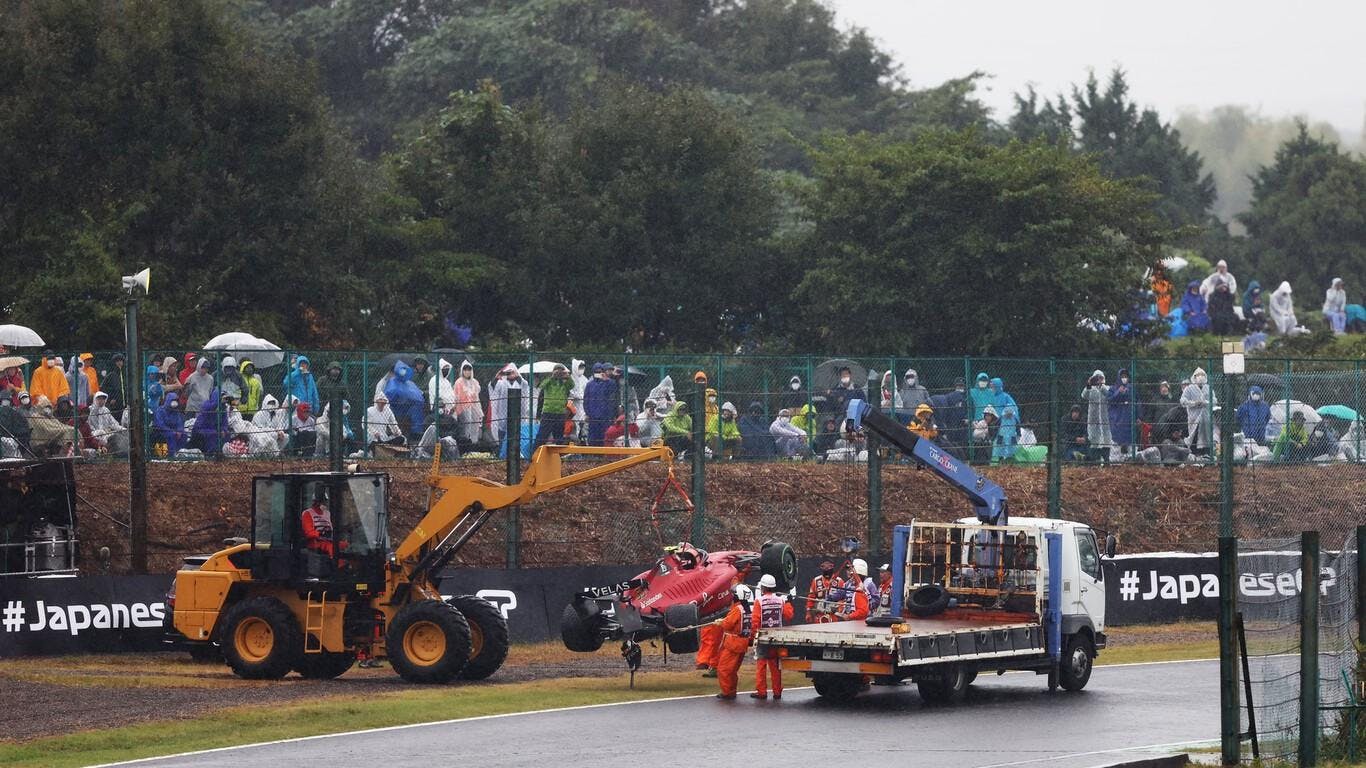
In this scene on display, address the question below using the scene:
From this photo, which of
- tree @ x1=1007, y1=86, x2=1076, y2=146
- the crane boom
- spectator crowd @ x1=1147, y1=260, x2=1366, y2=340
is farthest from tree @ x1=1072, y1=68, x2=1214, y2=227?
the crane boom

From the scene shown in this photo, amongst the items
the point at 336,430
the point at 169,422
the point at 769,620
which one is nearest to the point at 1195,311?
the point at 336,430

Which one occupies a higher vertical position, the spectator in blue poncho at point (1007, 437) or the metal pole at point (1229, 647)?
the spectator in blue poncho at point (1007, 437)

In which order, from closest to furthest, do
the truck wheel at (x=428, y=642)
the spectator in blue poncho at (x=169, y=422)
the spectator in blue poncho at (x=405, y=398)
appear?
the truck wheel at (x=428, y=642) → the spectator in blue poncho at (x=169, y=422) → the spectator in blue poncho at (x=405, y=398)

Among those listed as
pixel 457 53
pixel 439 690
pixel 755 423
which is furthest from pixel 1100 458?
pixel 457 53

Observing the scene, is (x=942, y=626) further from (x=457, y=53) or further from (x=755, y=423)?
(x=457, y=53)

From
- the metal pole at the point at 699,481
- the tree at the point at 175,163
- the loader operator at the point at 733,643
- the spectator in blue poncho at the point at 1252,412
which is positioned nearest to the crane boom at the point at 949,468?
the loader operator at the point at 733,643

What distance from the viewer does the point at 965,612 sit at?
73.7 feet

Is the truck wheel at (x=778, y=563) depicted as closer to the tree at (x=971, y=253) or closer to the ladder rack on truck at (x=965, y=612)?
the ladder rack on truck at (x=965, y=612)

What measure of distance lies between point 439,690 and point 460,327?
26.3m

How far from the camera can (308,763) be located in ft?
52.6

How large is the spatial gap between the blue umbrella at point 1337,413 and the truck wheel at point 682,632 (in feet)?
51.7

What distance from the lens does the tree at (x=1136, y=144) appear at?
8681 cm

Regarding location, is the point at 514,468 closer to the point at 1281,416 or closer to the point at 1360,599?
the point at 1281,416

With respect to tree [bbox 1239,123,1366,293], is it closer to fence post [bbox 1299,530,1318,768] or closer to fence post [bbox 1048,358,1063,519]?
fence post [bbox 1048,358,1063,519]
